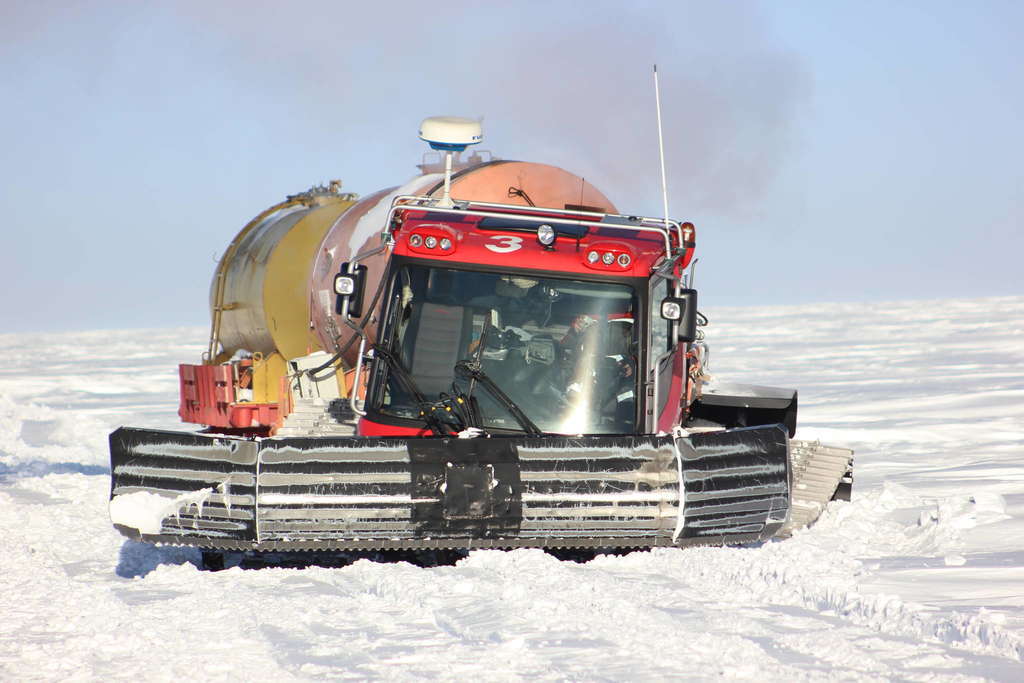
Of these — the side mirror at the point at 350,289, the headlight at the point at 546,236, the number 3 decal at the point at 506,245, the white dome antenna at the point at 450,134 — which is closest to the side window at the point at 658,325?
the headlight at the point at 546,236

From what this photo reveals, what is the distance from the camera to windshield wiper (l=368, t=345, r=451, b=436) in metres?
7.98

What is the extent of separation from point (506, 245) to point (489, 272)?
23 centimetres

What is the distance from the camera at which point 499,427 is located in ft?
26.0

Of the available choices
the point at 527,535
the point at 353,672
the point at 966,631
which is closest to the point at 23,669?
the point at 353,672

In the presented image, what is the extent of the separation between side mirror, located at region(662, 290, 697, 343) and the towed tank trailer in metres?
0.01

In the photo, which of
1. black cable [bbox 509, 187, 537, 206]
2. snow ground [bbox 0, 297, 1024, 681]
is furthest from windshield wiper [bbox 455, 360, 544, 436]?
black cable [bbox 509, 187, 537, 206]

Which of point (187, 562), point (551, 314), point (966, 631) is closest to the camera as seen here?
point (966, 631)

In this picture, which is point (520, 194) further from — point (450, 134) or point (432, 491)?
point (432, 491)

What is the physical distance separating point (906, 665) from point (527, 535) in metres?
2.65

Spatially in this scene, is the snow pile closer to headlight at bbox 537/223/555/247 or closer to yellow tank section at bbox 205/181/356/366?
headlight at bbox 537/223/555/247

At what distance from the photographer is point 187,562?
25.3 ft

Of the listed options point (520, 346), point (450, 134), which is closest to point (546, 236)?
point (520, 346)

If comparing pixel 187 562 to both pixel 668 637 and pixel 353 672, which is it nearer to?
pixel 353 672

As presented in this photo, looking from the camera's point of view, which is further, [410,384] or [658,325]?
[658,325]
